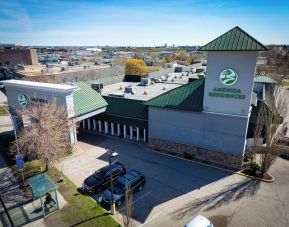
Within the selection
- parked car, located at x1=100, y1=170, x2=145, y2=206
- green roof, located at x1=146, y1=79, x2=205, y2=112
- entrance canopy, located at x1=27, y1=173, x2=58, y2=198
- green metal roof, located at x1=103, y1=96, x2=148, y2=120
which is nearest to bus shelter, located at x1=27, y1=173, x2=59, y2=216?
entrance canopy, located at x1=27, y1=173, x2=58, y2=198

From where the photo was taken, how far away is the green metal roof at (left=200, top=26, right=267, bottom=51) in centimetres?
2170

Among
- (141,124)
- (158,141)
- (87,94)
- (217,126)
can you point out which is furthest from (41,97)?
(217,126)

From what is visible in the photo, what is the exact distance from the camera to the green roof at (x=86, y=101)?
29.9 metres

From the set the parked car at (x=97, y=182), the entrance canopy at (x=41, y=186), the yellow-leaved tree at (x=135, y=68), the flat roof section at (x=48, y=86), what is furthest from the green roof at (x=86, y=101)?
the yellow-leaved tree at (x=135, y=68)

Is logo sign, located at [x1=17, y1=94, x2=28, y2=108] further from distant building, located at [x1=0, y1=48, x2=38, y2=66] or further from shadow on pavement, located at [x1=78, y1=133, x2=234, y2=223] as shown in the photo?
distant building, located at [x1=0, y1=48, x2=38, y2=66]

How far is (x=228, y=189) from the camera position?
21891 mm

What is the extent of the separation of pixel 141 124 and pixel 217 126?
1018 cm

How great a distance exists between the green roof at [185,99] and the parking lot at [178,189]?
6237 millimetres

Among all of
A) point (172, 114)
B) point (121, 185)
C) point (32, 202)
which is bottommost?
point (32, 202)

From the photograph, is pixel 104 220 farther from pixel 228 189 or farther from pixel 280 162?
pixel 280 162

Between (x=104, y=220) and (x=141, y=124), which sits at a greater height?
(x=141, y=124)

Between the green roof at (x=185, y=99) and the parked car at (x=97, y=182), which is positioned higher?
the green roof at (x=185, y=99)

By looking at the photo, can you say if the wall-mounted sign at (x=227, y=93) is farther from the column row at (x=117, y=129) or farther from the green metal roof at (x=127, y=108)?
the column row at (x=117, y=129)

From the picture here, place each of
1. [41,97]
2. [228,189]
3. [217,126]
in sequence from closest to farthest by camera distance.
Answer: [228,189] → [217,126] → [41,97]
